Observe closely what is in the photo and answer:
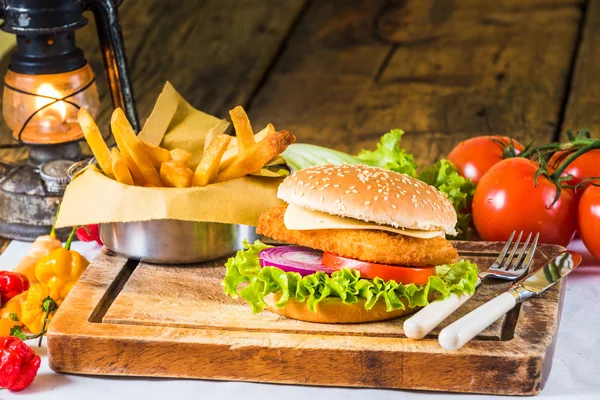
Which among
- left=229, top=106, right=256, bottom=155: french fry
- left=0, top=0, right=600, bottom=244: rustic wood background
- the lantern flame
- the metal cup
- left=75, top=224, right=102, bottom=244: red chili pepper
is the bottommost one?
left=0, top=0, right=600, bottom=244: rustic wood background

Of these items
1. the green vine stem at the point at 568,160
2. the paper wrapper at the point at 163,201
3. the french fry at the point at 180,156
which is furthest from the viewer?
the green vine stem at the point at 568,160

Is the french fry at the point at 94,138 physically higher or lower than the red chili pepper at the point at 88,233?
higher

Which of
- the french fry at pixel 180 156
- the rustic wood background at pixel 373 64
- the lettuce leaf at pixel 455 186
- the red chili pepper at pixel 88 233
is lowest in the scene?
the rustic wood background at pixel 373 64

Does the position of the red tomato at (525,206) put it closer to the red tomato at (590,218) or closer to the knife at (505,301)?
the red tomato at (590,218)

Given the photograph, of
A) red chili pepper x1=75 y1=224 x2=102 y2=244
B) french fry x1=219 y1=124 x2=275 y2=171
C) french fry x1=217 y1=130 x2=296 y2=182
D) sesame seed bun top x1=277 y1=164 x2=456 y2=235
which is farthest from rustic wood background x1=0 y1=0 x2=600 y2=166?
sesame seed bun top x1=277 y1=164 x2=456 y2=235

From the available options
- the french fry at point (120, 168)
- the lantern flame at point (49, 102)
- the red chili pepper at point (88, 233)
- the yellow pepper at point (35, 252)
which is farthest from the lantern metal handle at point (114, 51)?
the french fry at point (120, 168)

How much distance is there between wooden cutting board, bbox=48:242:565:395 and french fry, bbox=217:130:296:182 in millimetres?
444

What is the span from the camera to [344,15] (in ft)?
19.4

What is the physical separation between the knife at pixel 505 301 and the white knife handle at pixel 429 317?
5cm

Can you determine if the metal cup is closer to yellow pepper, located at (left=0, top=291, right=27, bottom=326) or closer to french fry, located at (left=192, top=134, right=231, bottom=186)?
french fry, located at (left=192, top=134, right=231, bottom=186)

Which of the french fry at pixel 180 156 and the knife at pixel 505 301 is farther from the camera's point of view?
the french fry at pixel 180 156

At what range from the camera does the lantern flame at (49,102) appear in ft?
10.6

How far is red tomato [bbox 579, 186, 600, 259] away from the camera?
292 centimetres

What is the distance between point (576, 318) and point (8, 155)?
230 centimetres
